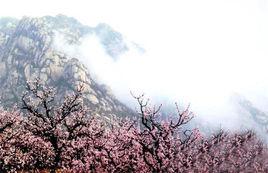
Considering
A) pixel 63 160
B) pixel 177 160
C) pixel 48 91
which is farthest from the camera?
pixel 63 160

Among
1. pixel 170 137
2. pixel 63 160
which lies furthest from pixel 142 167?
pixel 63 160

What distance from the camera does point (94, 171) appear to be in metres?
43.0

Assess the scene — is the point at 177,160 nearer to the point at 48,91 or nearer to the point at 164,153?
the point at 164,153

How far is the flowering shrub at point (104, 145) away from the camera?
35594 mm

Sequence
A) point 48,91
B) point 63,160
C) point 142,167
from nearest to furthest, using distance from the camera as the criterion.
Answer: point 142,167 → point 48,91 → point 63,160

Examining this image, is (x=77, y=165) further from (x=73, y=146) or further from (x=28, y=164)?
(x=28, y=164)

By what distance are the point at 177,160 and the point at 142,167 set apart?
6491mm

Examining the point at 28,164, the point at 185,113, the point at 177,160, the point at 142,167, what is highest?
the point at 185,113

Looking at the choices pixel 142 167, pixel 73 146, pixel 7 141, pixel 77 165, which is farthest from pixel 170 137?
pixel 7 141

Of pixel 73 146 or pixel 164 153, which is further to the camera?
pixel 73 146

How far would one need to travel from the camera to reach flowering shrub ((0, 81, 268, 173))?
35594mm

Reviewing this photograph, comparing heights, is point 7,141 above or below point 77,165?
below

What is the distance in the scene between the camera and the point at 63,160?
54.5 meters

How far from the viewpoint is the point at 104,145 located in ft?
141
